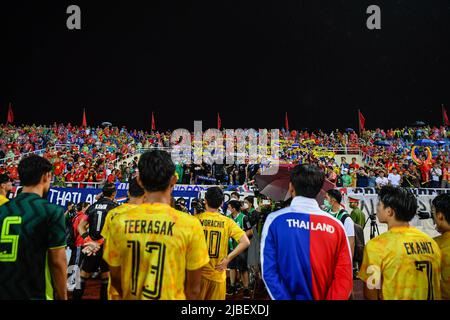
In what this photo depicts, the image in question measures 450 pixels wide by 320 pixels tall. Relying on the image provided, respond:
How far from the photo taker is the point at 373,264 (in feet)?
9.11

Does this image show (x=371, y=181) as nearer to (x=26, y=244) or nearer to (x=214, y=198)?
(x=214, y=198)

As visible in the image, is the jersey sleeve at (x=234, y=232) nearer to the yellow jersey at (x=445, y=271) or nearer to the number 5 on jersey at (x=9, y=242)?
the yellow jersey at (x=445, y=271)

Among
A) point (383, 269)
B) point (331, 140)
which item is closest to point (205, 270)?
point (383, 269)

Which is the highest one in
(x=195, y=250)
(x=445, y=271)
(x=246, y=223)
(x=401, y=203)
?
(x=401, y=203)

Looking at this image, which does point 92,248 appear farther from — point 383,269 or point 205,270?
point 383,269

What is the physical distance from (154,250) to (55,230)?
3.27 ft

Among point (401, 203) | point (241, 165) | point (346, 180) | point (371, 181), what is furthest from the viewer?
point (241, 165)

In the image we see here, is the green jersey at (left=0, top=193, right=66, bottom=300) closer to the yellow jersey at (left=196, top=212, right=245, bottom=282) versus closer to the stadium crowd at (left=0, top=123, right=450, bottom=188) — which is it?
the yellow jersey at (left=196, top=212, right=245, bottom=282)

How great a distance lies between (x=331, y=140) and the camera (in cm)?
2989

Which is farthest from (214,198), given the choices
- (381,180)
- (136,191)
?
(381,180)

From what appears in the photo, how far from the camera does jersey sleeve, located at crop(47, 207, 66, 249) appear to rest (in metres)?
2.80

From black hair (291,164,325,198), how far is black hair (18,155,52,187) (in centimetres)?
226

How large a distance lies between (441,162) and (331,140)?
14.0m

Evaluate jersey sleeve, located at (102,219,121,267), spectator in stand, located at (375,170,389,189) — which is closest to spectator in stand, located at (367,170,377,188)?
spectator in stand, located at (375,170,389,189)
